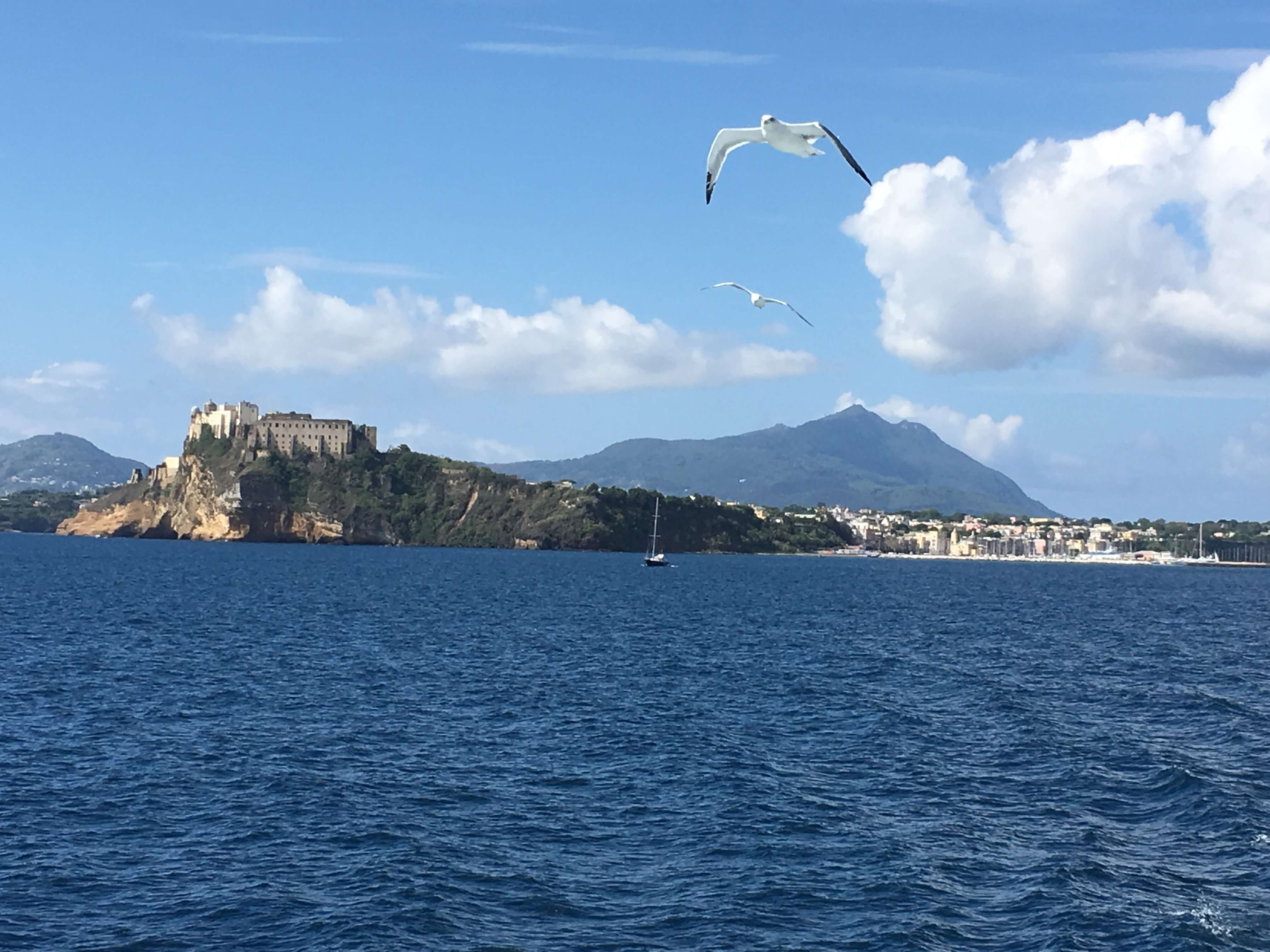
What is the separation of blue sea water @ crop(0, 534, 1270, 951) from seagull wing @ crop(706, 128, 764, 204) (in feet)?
47.9

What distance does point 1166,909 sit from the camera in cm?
2420

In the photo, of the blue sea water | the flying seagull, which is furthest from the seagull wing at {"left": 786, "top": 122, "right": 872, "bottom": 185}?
the blue sea water

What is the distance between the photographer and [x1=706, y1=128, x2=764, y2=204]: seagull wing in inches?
990

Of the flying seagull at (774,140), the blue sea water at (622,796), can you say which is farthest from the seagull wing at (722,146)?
the blue sea water at (622,796)

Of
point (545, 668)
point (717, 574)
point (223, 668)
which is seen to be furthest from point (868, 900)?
point (717, 574)

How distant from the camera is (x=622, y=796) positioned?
32219 mm

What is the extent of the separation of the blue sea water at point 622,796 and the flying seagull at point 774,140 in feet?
47.1

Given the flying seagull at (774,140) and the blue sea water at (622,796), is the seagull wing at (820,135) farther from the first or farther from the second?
the blue sea water at (622,796)

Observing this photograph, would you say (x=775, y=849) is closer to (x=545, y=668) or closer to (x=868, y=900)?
(x=868, y=900)

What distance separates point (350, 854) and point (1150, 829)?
62.6 feet

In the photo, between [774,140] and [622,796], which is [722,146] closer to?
[774,140]

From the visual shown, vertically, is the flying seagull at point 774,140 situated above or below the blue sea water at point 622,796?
above

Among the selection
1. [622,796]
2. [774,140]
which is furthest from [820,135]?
[622,796]

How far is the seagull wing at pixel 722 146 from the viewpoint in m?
25.2
